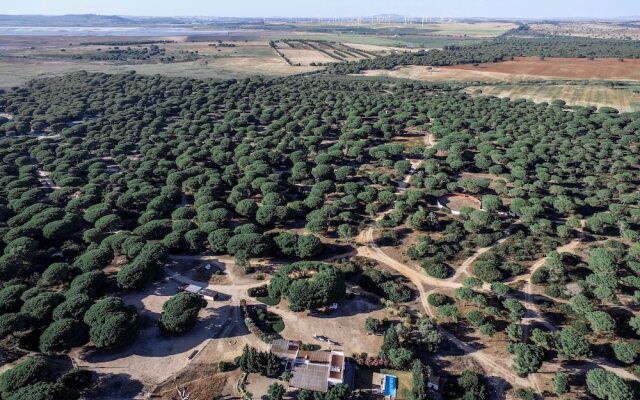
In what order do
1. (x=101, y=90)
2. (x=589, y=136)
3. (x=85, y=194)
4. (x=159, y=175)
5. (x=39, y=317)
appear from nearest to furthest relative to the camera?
(x=39, y=317)
(x=85, y=194)
(x=159, y=175)
(x=589, y=136)
(x=101, y=90)

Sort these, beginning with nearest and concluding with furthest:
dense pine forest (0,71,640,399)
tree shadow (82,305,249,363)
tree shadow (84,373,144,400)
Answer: tree shadow (84,373,144,400) < tree shadow (82,305,249,363) < dense pine forest (0,71,640,399)

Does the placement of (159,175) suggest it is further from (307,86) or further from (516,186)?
(307,86)

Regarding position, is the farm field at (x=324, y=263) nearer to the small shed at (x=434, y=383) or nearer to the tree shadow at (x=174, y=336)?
the tree shadow at (x=174, y=336)

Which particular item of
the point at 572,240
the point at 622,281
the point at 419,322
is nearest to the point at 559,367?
the point at 419,322

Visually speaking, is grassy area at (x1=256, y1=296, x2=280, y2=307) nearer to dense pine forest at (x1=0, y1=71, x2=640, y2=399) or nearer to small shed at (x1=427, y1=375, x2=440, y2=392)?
dense pine forest at (x1=0, y1=71, x2=640, y2=399)

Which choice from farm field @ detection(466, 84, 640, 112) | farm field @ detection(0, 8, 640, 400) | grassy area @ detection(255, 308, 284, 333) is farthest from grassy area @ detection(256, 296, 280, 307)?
farm field @ detection(466, 84, 640, 112)

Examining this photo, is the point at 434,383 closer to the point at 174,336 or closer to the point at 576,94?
the point at 174,336

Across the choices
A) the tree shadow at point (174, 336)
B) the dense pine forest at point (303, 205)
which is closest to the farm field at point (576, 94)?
the dense pine forest at point (303, 205)

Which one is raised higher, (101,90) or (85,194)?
(101,90)

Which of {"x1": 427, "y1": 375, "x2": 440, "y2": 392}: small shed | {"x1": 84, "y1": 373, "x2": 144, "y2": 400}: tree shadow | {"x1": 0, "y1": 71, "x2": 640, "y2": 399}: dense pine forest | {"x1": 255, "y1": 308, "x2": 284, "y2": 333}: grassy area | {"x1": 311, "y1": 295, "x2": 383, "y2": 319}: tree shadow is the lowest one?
{"x1": 84, "y1": 373, "x2": 144, "y2": 400}: tree shadow
